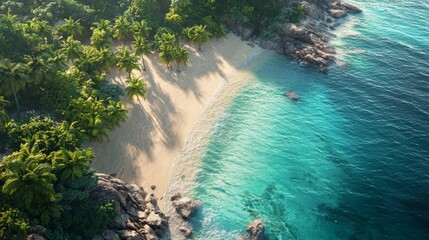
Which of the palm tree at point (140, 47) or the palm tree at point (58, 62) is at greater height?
the palm tree at point (58, 62)

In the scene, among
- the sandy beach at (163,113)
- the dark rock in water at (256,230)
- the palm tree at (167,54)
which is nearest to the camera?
A: the dark rock in water at (256,230)

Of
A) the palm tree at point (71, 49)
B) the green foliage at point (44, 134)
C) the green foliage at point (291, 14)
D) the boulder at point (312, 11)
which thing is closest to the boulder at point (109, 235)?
the green foliage at point (44, 134)

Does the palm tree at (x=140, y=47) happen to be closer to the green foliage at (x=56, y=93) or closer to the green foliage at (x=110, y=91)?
the green foliage at (x=110, y=91)

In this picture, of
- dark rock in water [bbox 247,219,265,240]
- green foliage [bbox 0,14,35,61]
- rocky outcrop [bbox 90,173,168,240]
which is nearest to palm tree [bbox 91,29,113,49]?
green foliage [bbox 0,14,35,61]

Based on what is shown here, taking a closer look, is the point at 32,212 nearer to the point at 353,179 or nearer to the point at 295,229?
the point at 295,229

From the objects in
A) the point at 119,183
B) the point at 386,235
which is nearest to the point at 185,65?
the point at 119,183

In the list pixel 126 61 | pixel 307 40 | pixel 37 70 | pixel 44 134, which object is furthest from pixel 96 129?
pixel 307 40

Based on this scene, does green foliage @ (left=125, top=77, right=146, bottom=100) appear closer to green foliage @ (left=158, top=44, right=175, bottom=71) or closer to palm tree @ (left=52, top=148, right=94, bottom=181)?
green foliage @ (left=158, top=44, right=175, bottom=71)
